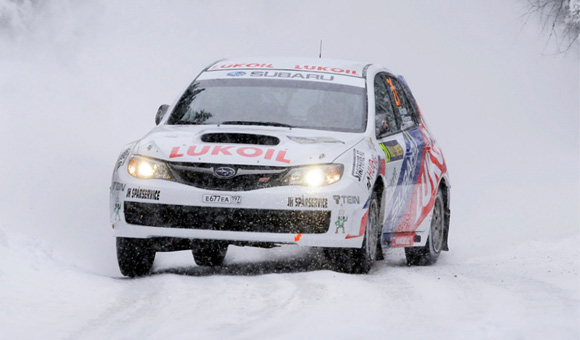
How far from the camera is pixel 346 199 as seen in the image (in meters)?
8.19

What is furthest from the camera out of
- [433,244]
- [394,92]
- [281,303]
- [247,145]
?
[433,244]

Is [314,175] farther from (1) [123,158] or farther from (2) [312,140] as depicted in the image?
(1) [123,158]

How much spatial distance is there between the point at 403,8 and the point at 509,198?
26.3m

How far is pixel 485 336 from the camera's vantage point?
5.82 metres

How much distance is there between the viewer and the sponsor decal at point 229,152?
8.23m

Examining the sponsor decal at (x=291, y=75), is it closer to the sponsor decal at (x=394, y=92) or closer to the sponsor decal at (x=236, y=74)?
the sponsor decal at (x=236, y=74)

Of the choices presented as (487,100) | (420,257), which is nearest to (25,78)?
(487,100)

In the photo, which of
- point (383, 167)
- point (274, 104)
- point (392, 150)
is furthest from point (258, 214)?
point (392, 150)

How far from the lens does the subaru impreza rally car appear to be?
8.16 metres

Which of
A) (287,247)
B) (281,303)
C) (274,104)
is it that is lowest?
A: (287,247)

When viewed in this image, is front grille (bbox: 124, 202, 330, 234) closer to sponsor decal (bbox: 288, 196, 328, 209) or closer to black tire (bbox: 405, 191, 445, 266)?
sponsor decal (bbox: 288, 196, 328, 209)

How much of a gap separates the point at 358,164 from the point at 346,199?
0.33 meters

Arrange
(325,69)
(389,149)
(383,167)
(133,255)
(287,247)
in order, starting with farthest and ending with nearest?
(287,247)
(325,69)
(389,149)
(383,167)
(133,255)

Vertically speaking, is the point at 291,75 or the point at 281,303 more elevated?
the point at 291,75
